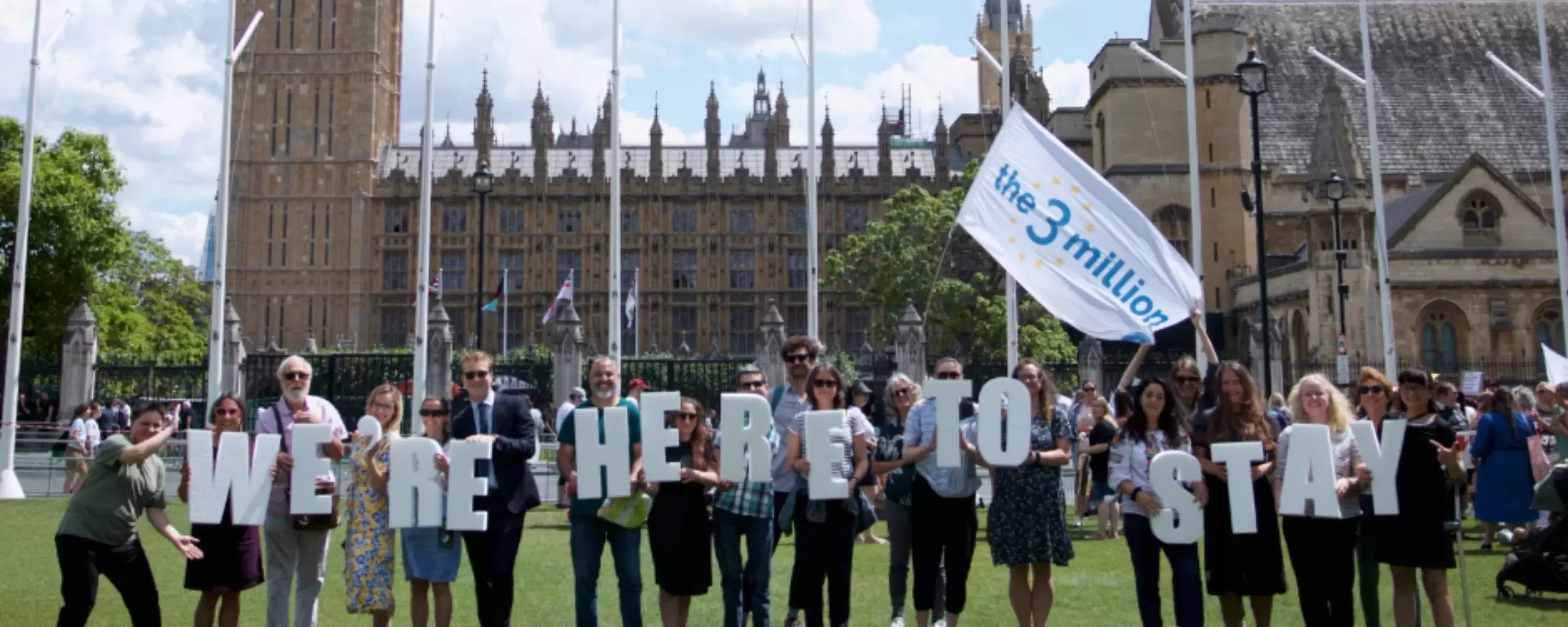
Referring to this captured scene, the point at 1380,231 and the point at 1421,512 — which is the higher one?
the point at 1380,231

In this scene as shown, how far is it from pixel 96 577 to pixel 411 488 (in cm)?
153

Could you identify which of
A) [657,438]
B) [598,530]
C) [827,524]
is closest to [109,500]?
[598,530]

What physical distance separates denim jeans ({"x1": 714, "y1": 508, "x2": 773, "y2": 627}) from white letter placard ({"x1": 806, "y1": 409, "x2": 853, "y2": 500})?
443 millimetres

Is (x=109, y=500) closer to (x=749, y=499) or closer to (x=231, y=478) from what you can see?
(x=231, y=478)

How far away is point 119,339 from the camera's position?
1405 inches

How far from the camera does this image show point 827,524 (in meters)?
6.74

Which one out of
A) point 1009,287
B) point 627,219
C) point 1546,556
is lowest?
point 1546,556

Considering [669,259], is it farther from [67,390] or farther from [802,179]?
[67,390]

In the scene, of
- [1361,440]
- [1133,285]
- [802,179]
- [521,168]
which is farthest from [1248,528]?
[521,168]

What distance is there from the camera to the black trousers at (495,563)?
659 centimetres

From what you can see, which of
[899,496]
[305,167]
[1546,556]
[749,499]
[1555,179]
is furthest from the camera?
[305,167]

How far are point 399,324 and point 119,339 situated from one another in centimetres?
1801

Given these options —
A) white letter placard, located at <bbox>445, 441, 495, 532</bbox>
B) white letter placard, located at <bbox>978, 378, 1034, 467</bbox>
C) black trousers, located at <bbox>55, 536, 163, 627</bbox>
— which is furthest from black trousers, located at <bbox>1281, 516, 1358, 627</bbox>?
black trousers, located at <bbox>55, 536, 163, 627</bbox>

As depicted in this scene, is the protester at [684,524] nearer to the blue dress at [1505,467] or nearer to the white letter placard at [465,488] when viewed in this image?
the white letter placard at [465,488]
